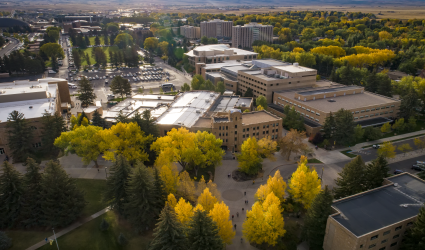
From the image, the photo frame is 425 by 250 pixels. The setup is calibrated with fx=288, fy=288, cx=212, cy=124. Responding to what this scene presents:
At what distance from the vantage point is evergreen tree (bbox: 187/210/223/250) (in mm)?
32562

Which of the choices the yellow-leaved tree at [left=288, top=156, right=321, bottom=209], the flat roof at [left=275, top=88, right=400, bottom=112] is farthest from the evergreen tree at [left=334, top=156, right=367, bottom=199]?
the flat roof at [left=275, top=88, right=400, bottom=112]

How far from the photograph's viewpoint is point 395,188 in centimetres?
4072

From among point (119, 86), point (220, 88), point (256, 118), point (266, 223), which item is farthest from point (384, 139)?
point (119, 86)

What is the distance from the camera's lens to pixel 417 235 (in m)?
33.0

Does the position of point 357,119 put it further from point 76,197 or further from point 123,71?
point 123,71

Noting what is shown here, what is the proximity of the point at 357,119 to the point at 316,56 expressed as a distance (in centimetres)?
6650

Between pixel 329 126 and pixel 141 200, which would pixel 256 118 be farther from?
pixel 141 200

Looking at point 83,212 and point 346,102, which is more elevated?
point 346,102

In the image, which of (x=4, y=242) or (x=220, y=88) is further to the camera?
(x=220, y=88)

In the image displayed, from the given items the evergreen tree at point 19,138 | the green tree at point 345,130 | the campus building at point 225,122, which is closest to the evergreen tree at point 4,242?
the evergreen tree at point 19,138

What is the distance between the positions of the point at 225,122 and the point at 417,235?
38.8m

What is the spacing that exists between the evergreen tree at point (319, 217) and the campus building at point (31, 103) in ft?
196

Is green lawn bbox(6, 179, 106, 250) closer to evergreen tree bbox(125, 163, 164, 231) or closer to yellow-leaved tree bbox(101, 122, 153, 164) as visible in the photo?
yellow-leaved tree bbox(101, 122, 153, 164)

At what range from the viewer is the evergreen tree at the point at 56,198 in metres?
41.7
